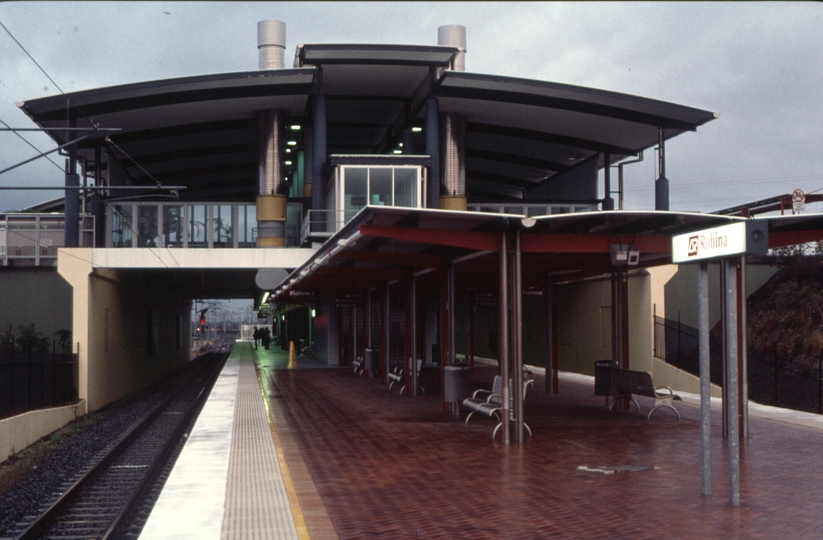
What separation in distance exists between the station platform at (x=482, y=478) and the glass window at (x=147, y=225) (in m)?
16.0

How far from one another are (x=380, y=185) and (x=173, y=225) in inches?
305

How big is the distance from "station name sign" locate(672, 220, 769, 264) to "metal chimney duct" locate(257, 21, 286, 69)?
36.1 meters

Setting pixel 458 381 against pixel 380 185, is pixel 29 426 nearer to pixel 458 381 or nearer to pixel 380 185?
pixel 458 381

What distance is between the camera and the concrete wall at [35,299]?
27500mm

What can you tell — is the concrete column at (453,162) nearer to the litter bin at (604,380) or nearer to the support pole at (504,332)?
the litter bin at (604,380)

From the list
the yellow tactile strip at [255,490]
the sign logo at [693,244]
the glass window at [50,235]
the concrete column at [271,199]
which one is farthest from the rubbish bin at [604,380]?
the glass window at [50,235]

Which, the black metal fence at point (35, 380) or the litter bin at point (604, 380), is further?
the black metal fence at point (35, 380)

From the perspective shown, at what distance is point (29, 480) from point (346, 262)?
7587mm

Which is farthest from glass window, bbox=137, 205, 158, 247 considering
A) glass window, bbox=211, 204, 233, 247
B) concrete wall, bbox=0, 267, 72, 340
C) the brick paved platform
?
the brick paved platform

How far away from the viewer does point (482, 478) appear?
943 centimetres

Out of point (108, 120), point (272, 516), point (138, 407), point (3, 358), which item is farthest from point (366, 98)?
point (272, 516)

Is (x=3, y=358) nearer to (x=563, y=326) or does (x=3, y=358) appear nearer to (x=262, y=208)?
(x=262, y=208)

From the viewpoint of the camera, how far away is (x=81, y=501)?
11422 mm

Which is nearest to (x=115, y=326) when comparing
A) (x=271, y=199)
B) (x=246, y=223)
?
(x=246, y=223)
